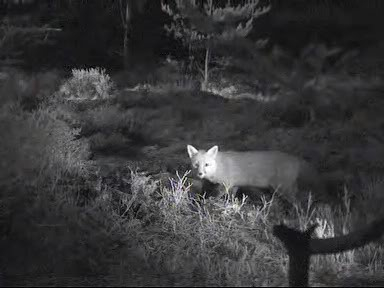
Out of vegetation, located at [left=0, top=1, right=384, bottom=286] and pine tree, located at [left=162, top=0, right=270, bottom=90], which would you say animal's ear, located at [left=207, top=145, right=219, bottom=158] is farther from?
pine tree, located at [left=162, top=0, right=270, bottom=90]

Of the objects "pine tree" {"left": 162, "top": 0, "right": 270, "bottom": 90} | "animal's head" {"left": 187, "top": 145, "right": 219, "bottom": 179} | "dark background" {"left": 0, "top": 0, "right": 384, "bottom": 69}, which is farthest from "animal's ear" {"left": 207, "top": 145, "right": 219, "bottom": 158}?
"dark background" {"left": 0, "top": 0, "right": 384, "bottom": 69}

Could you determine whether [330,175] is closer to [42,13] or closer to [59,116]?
[59,116]

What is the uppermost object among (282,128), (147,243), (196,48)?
(196,48)

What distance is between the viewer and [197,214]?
19.9 feet

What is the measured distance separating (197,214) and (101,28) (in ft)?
47.4

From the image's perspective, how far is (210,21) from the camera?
48.4 feet

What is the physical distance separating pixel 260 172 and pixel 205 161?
27.9 inches

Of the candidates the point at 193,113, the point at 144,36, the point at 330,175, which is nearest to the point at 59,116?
the point at 193,113

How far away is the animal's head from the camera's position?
296 inches

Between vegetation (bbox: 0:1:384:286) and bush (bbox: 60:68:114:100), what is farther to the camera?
bush (bbox: 60:68:114:100)

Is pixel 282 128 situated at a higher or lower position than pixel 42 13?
lower

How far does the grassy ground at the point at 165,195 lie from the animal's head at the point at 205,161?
29cm

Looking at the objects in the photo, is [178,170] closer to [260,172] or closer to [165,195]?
[260,172]

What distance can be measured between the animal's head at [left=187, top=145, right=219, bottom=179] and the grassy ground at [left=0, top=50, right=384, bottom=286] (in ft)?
0.96
